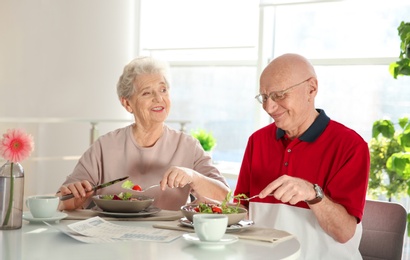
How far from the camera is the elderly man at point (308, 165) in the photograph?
2.32 m

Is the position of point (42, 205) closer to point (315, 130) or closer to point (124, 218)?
point (124, 218)

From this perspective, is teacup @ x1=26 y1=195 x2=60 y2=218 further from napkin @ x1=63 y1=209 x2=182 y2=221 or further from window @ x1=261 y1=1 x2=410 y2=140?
window @ x1=261 y1=1 x2=410 y2=140

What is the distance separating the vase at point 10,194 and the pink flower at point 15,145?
35 millimetres

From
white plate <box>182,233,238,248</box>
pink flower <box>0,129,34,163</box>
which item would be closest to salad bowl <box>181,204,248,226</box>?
white plate <box>182,233,238,248</box>

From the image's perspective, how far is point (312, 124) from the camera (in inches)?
99.0

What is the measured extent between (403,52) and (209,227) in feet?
8.40

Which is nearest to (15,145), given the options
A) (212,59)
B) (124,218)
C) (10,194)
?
(10,194)

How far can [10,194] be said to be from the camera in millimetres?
1961

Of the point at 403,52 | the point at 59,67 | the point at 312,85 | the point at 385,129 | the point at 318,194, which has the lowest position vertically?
the point at 318,194

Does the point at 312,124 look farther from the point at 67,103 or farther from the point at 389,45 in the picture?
the point at 67,103

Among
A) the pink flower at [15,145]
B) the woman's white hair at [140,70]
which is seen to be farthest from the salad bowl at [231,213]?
the woman's white hair at [140,70]

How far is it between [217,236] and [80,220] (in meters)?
0.62

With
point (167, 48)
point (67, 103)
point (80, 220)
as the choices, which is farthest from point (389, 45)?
point (80, 220)

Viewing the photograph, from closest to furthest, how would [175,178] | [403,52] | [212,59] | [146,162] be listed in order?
[175,178], [146,162], [403,52], [212,59]
